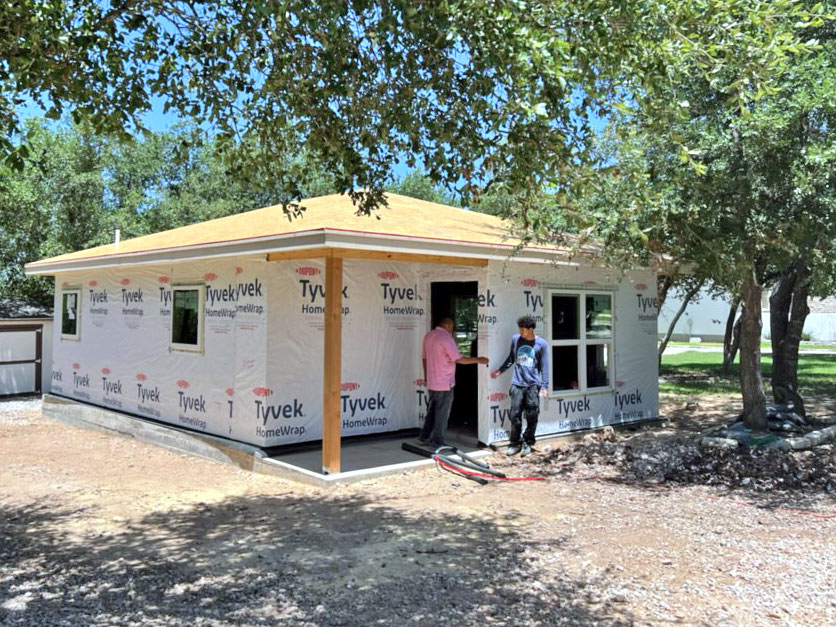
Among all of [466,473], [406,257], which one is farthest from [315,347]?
[466,473]

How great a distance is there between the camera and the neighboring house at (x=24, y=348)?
16.4 meters

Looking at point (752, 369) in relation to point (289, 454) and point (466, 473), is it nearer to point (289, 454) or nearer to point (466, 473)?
point (466, 473)

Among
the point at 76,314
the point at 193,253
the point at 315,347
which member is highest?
the point at 193,253

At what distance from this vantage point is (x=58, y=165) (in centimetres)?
1825

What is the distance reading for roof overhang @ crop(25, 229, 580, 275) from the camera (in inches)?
278

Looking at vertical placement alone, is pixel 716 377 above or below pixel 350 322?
below

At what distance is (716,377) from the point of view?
64.6ft

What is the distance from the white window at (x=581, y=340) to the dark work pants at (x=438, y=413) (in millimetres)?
1817

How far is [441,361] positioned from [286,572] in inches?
163

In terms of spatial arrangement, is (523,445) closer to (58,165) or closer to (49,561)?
(49,561)

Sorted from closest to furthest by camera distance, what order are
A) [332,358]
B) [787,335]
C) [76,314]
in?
1. [332,358]
2. [787,335]
3. [76,314]

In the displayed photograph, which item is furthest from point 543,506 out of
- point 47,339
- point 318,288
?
point 47,339

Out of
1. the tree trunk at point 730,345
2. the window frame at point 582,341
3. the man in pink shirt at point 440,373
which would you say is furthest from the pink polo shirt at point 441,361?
the tree trunk at point 730,345

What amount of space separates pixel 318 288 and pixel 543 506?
4.18m
